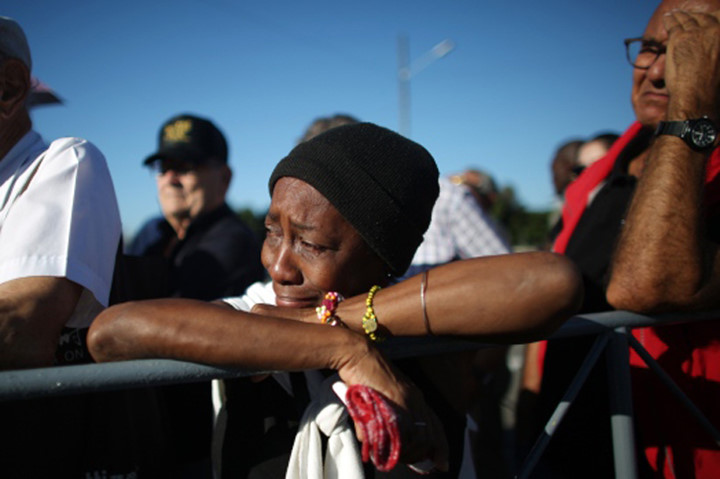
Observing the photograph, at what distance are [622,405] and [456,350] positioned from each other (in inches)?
23.6

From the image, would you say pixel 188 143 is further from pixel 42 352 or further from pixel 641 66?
pixel 641 66

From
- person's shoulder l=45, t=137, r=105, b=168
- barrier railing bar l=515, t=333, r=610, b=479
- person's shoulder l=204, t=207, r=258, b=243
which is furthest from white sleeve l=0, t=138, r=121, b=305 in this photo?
person's shoulder l=204, t=207, r=258, b=243

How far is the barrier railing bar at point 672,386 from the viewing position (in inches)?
59.4

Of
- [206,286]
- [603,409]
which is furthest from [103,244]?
[603,409]

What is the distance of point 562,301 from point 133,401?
4.16 ft

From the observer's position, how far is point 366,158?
1478 millimetres

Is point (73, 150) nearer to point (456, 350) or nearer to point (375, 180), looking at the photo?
point (375, 180)

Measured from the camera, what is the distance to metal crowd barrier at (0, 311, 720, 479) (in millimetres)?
1022

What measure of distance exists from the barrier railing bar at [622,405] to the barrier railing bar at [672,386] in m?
0.03

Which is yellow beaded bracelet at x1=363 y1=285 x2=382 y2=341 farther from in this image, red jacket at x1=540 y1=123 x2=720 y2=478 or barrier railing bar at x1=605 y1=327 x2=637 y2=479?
red jacket at x1=540 y1=123 x2=720 y2=478

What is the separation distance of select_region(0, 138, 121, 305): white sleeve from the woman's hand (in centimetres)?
77

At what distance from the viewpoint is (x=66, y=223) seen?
54.0 inches

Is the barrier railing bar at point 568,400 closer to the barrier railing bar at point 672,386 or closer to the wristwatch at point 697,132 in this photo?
the barrier railing bar at point 672,386

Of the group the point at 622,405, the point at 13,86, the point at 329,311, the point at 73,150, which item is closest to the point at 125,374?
the point at 329,311
